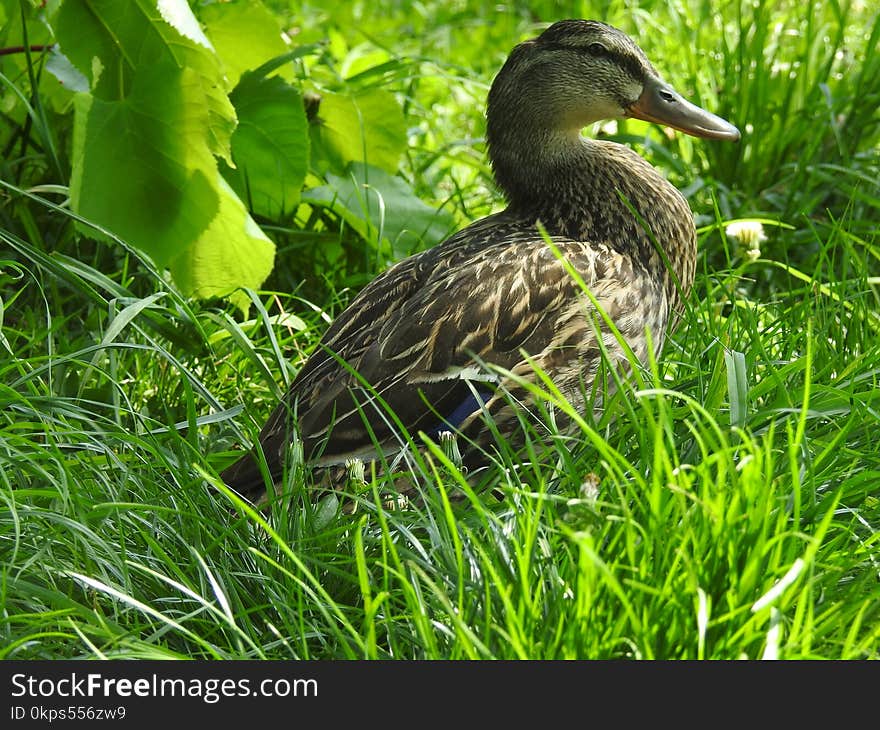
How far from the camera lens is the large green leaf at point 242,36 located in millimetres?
3426

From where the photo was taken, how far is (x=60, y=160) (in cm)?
334

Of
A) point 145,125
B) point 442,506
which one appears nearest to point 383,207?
point 145,125

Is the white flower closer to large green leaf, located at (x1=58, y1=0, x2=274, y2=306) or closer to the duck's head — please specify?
the duck's head

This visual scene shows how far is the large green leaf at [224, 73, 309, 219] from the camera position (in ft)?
10.9

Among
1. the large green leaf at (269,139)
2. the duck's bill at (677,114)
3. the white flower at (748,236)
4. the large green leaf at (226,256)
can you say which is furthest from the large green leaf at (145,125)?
the white flower at (748,236)

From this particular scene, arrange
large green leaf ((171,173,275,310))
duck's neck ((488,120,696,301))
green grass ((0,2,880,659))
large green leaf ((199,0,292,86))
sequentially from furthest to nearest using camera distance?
1. large green leaf ((199,0,292,86))
2. duck's neck ((488,120,696,301))
3. large green leaf ((171,173,275,310))
4. green grass ((0,2,880,659))

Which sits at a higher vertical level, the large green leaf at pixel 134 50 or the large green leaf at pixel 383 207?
the large green leaf at pixel 134 50

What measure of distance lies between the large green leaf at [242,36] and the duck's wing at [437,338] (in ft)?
2.86

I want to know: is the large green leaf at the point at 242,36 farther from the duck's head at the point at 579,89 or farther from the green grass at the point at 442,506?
the duck's head at the point at 579,89

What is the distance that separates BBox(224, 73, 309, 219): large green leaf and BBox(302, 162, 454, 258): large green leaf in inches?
5.9

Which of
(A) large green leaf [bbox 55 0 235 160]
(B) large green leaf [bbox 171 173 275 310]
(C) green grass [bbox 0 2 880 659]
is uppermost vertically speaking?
(A) large green leaf [bbox 55 0 235 160]

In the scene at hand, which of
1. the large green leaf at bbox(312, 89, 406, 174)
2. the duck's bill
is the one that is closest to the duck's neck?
the duck's bill

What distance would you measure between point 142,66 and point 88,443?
0.77 metres
